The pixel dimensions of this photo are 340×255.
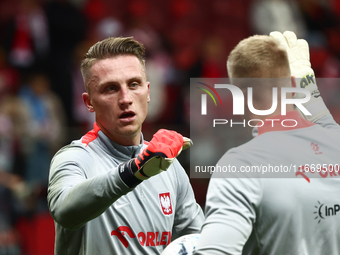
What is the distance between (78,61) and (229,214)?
23.4 feet

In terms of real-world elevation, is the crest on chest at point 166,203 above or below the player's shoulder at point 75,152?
below

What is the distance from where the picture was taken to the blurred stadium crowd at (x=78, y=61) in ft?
23.6

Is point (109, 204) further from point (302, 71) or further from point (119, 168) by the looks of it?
point (302, 71)

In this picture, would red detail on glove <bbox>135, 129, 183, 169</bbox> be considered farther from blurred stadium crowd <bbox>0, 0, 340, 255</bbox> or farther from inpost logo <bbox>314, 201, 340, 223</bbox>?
blurred stadium crowd <bbox>0, 0, 340, 255</bbox>

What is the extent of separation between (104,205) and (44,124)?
5.50 m

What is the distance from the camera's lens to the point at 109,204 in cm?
243

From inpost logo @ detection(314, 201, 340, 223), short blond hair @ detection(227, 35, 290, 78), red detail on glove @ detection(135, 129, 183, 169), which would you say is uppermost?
short blond hair @ detection(227, 35, 290, 78)

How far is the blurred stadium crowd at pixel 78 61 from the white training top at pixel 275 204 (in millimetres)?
5495

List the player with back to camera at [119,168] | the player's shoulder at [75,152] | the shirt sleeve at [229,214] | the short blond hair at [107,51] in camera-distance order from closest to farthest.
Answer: the shirt sleeve at [229,214] < the player with back to camera at [119,168] < the player's shoulder at [75,152] < the short blond hair at [107,51]

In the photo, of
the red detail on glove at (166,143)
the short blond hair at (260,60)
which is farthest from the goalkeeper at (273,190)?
the red detail on glove at (166,143)

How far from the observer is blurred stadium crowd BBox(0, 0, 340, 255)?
7207 millimetres

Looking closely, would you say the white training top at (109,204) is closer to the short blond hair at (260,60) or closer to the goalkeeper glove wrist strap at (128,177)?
the goalkeeper glove wrist strap at (128,177)

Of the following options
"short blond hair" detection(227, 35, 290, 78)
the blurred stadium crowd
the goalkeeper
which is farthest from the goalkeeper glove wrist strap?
the blurred stadium crowd

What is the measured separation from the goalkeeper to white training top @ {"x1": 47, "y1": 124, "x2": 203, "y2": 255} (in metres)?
0.55
